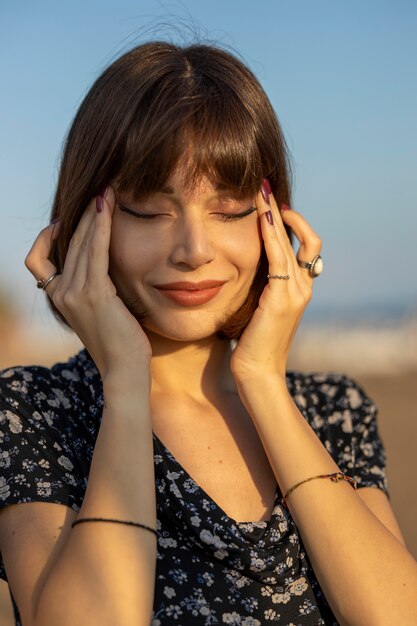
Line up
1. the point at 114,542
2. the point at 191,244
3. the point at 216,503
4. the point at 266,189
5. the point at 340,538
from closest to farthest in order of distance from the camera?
the point at 114,542 → the point at 340,538 → the point at 191,244 → the point at 216,503 → the point at 266,189

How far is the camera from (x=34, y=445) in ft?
9.20

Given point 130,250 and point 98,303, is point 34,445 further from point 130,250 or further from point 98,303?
point 130,250

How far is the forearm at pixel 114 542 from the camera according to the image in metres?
2.38

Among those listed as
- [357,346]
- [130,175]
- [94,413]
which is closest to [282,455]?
[94,413]

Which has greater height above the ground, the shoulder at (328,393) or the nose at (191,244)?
the nose at (191,244)

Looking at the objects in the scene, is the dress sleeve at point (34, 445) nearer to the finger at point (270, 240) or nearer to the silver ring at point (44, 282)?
the silver ring at point (44, 282)

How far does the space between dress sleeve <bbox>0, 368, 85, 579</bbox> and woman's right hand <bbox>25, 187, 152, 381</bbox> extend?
241 millimetres

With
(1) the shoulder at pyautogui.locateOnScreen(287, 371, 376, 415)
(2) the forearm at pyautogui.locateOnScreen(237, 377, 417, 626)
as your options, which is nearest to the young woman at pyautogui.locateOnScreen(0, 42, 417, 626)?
(2) the forearm at pyautogui.locateOnScreen(237, 377, 417, 626)

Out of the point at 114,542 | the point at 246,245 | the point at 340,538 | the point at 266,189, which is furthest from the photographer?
the point at 266,189

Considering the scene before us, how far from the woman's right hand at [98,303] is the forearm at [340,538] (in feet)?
1.66

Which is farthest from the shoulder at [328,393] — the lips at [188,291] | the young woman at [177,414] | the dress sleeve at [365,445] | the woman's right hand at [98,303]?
the woman's right hand at [98,303]

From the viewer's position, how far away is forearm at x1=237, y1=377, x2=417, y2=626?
264 cm

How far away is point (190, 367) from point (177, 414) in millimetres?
192

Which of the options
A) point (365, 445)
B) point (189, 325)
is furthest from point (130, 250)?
point (365, 445)
